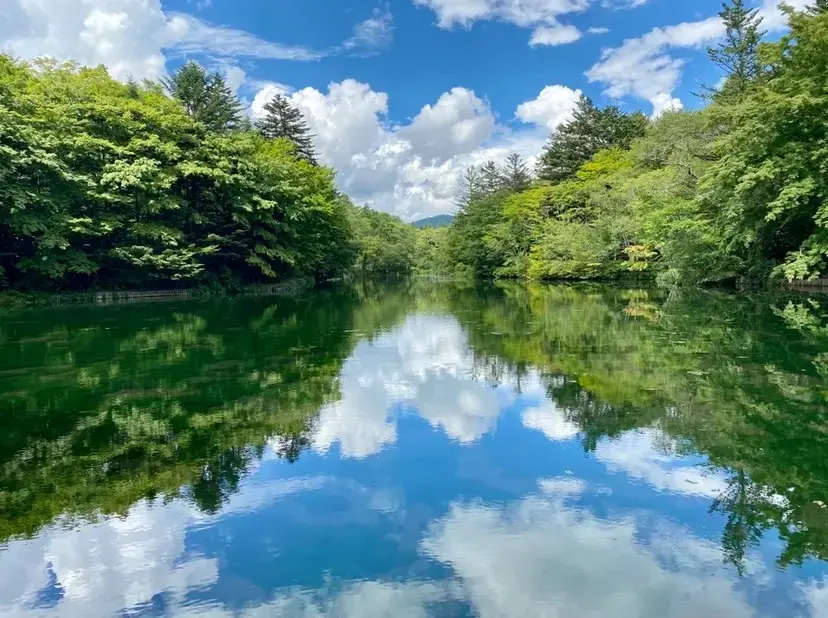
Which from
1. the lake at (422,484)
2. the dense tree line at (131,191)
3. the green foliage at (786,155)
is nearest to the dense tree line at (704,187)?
the green foliage at (786,155)

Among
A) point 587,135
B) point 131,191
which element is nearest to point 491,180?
point 587,135

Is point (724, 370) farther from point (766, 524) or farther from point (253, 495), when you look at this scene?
point (253, 495)

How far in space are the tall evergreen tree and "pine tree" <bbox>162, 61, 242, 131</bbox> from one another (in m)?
25.9

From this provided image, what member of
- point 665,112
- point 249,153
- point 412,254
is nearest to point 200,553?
point 249,153

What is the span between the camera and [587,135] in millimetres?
49125

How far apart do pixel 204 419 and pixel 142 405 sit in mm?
1302

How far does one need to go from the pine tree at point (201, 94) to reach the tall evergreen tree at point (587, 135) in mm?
25939

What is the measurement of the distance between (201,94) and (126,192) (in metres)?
14.4

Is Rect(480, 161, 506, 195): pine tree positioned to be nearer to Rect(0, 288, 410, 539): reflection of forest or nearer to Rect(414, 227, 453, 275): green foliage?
Rect(414, 227, 453, 275): green foliage

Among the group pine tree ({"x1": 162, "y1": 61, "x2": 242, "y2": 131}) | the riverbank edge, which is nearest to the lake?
the riverbank edge

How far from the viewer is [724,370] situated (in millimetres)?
9133

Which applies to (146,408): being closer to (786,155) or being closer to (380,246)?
(786,155)

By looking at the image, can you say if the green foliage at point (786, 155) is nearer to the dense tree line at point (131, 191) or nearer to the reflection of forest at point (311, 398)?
the reflection of forest at point (311, 398)

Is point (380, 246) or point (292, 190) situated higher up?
point (292, 190)
